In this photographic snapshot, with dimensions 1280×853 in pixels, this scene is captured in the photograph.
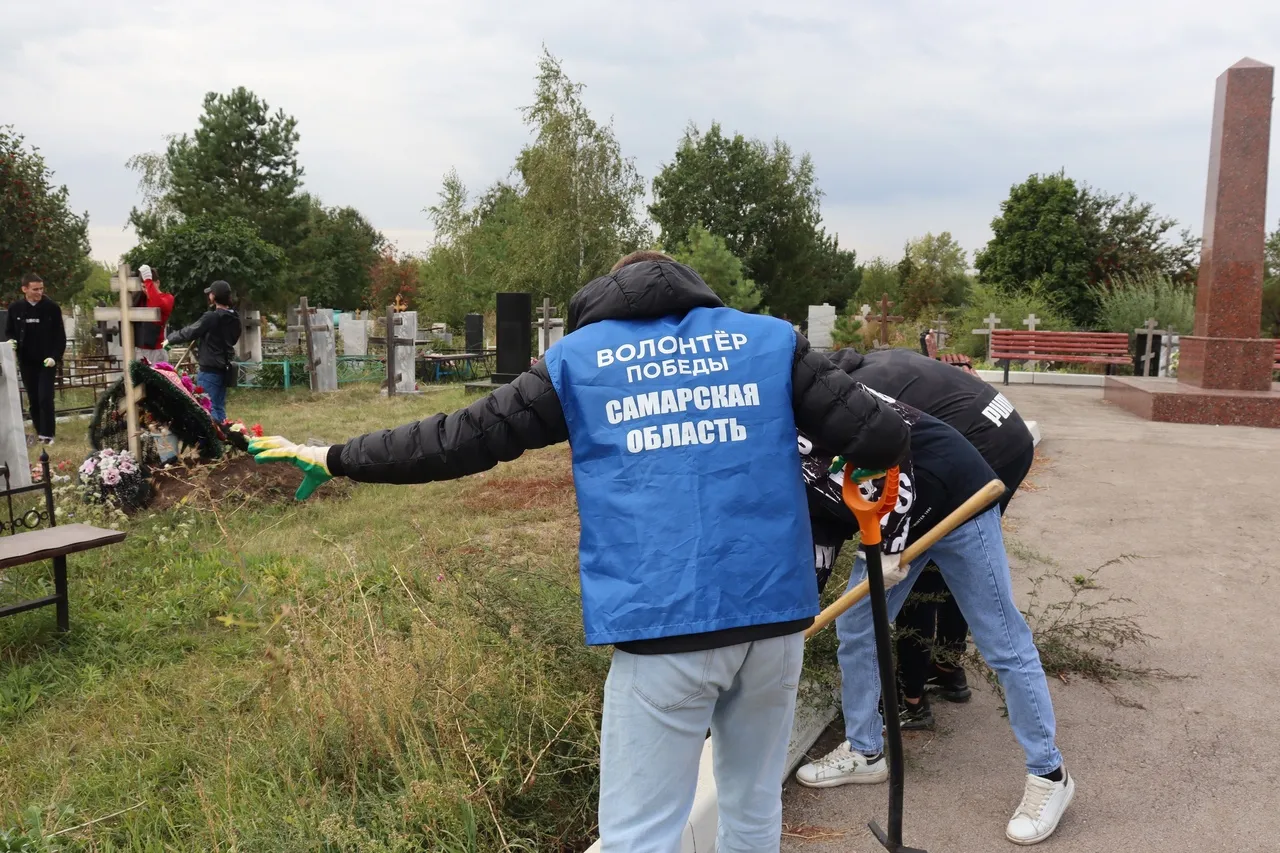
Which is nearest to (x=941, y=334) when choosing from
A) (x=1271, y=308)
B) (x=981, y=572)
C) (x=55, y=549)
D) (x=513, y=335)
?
(x=1271, y=308)

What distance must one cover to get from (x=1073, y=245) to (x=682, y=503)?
35.3 metres

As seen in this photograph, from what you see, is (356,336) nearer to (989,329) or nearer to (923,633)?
(989,329)

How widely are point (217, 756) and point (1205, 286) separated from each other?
1414 centimetres

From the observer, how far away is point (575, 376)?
6.77 feet

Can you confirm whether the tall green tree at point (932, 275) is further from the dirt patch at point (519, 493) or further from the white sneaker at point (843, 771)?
the white sneaker at point (843, 771)

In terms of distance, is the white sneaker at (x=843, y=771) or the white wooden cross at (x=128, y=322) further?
the white wooden cross at (x=128, y=322)

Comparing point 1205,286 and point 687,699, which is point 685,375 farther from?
point 1205,286

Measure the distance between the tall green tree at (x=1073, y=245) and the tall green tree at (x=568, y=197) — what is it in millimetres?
13694

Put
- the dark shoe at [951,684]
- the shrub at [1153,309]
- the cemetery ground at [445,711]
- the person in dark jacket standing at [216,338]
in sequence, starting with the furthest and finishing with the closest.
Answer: the shrub at [1153,309] → the person in dark jacket standing at [216,338] → the dark shoe at [951,684] → the cemetery ground at [445,711]

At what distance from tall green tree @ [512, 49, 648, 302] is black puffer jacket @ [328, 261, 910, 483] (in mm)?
30810

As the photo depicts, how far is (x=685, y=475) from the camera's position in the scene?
6.46ft

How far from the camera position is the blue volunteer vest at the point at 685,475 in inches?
76.9

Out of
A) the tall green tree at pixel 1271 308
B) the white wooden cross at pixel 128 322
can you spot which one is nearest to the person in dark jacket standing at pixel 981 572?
the white wooden cross at pixel 128 322

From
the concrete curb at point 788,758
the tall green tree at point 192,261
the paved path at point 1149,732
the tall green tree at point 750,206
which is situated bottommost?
the paved path at point 1149,732
